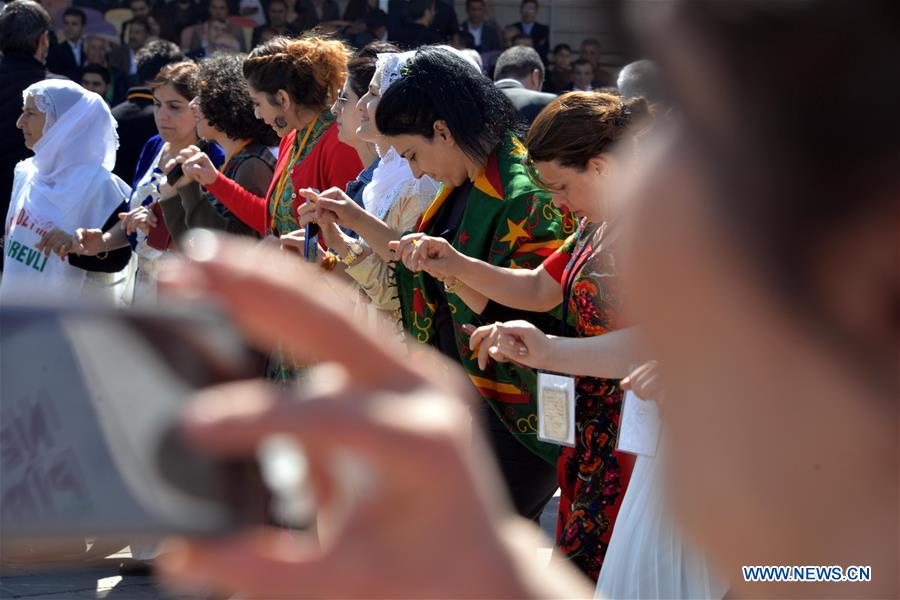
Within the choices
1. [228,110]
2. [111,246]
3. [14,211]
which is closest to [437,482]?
[228,110]

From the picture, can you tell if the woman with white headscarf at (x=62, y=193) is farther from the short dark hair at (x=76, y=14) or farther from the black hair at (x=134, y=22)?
the black hair at (x=134, y=22)

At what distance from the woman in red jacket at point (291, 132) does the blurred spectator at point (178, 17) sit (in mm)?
8694

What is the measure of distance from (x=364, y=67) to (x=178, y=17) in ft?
31.5

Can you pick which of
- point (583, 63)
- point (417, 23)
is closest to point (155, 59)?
point (417, 23)

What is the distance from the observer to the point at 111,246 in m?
5.93

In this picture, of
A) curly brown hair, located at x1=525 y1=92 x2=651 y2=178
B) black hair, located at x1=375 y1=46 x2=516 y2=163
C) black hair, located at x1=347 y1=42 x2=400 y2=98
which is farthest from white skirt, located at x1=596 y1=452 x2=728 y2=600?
black hair, located at x1=347 y1=42 x2=400 y2=98

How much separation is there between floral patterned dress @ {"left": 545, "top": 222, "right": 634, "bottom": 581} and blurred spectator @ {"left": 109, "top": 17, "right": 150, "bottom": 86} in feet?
31.5

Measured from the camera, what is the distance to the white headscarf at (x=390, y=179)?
14.1 ft

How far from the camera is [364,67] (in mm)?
4758

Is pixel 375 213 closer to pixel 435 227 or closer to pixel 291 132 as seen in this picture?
pixel 435 227

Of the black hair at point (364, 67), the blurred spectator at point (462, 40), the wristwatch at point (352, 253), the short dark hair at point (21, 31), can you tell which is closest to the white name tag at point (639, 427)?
the wristwatch at point (352, 253)

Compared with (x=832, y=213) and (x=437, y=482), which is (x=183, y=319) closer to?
(x=437, y=482)

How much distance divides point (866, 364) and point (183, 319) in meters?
0.38

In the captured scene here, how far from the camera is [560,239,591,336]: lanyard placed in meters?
3.36
